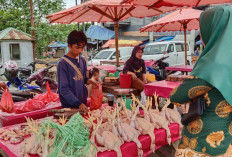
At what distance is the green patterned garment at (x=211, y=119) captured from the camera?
4.93 feet

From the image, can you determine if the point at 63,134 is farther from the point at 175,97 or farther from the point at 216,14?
the point at 216,14

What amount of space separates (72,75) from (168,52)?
9245 millimetres

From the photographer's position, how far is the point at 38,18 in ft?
47.8

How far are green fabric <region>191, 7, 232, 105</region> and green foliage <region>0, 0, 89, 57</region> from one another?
1247 cm

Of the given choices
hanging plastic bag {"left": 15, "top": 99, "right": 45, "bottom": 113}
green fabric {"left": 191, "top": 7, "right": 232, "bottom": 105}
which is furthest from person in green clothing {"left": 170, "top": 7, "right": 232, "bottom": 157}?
hanging plastic bag {"left": 15, "top": 99, "right": 45, "bottom": 113}

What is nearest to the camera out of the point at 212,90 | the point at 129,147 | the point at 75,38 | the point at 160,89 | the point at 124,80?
the point at 212,90

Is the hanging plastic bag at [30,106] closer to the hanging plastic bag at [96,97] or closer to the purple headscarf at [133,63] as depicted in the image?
the hanging plastic bag at [96,97]

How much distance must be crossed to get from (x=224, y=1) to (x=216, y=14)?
3.28 m

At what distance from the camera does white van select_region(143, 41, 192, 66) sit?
11.3 meters

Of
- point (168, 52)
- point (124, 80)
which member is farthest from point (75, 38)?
point (168, 52)

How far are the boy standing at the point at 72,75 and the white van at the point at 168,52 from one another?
880cm

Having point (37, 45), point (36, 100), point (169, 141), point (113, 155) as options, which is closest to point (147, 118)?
point (169, 141)

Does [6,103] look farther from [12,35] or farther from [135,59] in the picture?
[12,35]

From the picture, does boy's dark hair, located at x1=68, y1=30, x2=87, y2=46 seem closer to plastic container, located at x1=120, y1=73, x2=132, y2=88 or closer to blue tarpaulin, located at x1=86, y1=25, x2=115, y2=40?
plastic container, located at x1=120, y1=73, x2=132, y2=88
